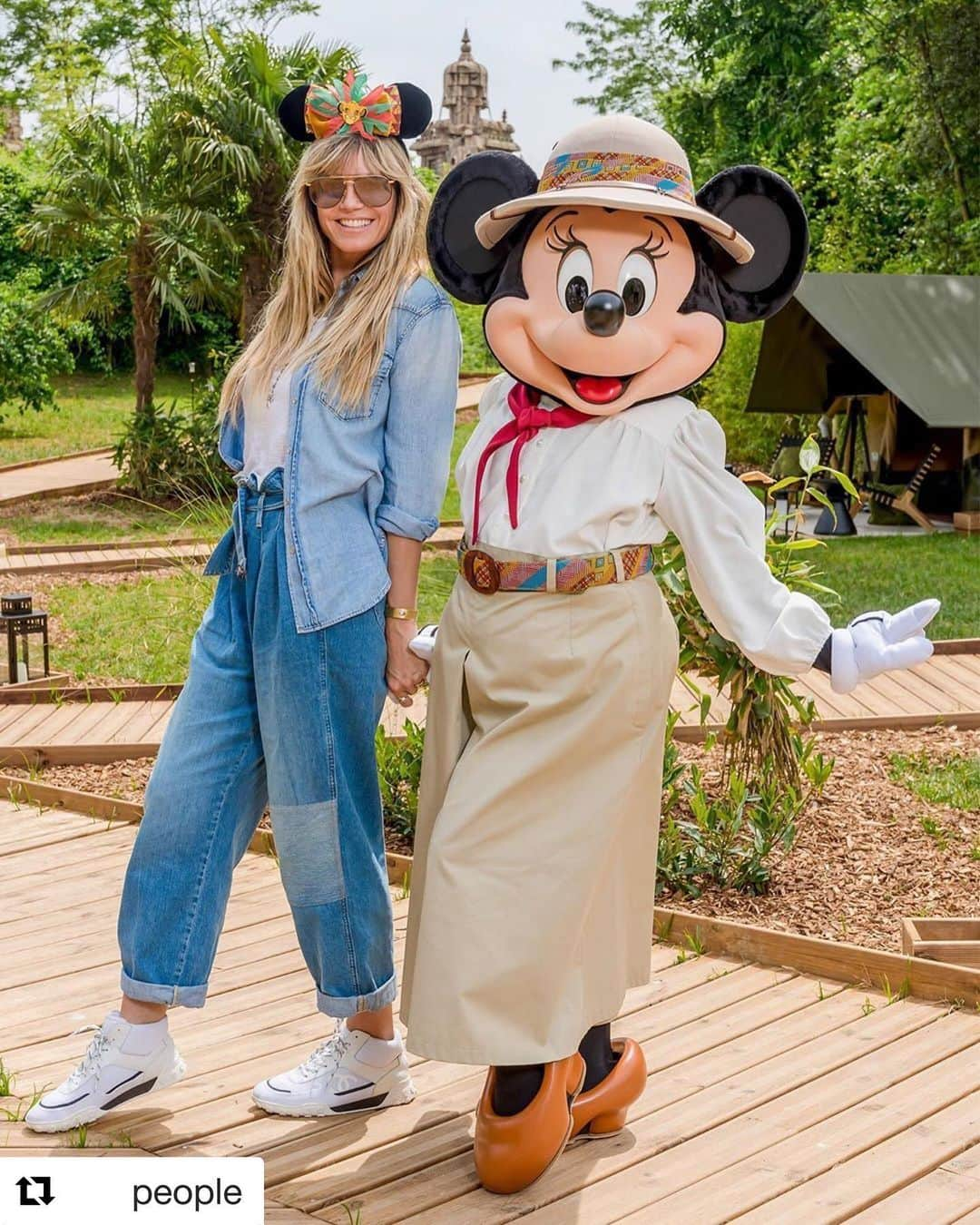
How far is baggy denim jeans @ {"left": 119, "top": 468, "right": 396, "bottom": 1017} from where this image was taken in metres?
2.79

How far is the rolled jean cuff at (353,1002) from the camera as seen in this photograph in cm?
288

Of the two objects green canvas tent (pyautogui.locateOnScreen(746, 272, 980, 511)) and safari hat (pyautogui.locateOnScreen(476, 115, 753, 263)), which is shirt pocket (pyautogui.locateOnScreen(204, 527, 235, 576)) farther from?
green canvas tent (pyautogui.locateOnScreen(746, 272, 980, 511))

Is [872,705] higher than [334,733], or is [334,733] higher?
[334,733]

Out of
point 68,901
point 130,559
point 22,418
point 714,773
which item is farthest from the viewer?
point 22,418

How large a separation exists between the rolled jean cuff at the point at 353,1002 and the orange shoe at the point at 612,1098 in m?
0.41

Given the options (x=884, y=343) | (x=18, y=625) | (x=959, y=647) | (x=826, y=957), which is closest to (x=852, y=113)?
(x=884, y=343)

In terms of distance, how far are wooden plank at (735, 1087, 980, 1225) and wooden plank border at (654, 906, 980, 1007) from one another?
0.38 m

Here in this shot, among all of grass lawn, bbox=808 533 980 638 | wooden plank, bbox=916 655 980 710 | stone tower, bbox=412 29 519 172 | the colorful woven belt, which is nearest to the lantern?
wooden plank, bbox=916 655 980 710

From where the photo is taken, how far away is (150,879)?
2.83 m

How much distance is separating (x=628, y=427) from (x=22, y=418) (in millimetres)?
20179

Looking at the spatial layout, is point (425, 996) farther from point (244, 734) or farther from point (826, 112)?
point (826, 112)

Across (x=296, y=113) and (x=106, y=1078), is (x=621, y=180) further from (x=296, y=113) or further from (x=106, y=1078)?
(x=106, y=1078)

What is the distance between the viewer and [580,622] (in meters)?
2.65

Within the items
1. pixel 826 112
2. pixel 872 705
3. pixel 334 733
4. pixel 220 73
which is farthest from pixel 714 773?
pixel 826 112
